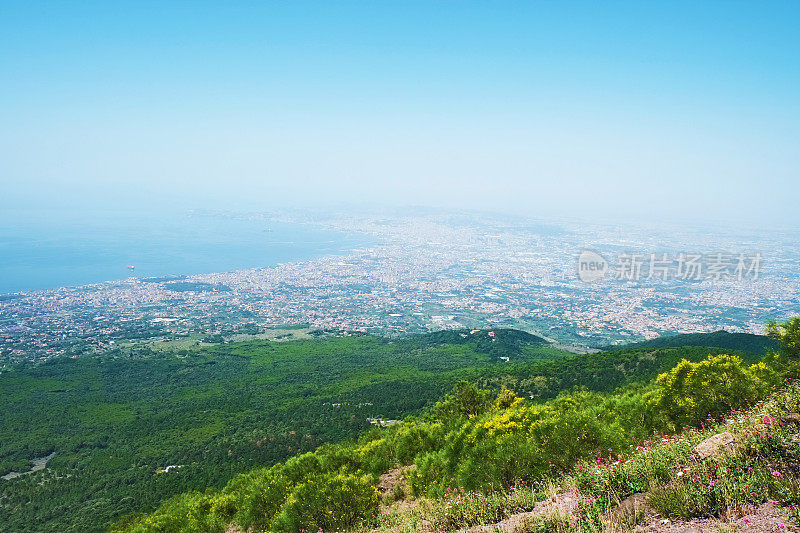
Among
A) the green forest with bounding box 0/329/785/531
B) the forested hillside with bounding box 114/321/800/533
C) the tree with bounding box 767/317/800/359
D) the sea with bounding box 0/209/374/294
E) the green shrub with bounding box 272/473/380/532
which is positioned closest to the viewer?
the forested hillside with bounding box 114/321/800/533

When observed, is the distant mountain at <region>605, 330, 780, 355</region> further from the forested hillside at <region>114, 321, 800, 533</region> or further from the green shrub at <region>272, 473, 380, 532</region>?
the green shrub at <region>272, 473, 380, 532</region>

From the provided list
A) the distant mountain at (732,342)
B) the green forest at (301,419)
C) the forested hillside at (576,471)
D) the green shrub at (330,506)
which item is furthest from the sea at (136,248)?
the green shrub at (330,506)

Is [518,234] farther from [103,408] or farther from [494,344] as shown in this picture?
[103,408]

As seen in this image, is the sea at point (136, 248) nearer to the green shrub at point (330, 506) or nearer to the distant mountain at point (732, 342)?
the distant mountain at point (732, 342)

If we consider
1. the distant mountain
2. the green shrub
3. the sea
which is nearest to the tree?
the green shrub

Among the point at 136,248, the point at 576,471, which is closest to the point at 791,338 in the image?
the point at 576,471

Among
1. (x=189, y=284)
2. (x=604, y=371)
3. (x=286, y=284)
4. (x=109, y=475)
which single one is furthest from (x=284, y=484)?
(x=189, y=284)

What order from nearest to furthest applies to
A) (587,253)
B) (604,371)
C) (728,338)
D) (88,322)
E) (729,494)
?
(729,494) → (604,371) → (728,338) → (88,322) → (587,253)
